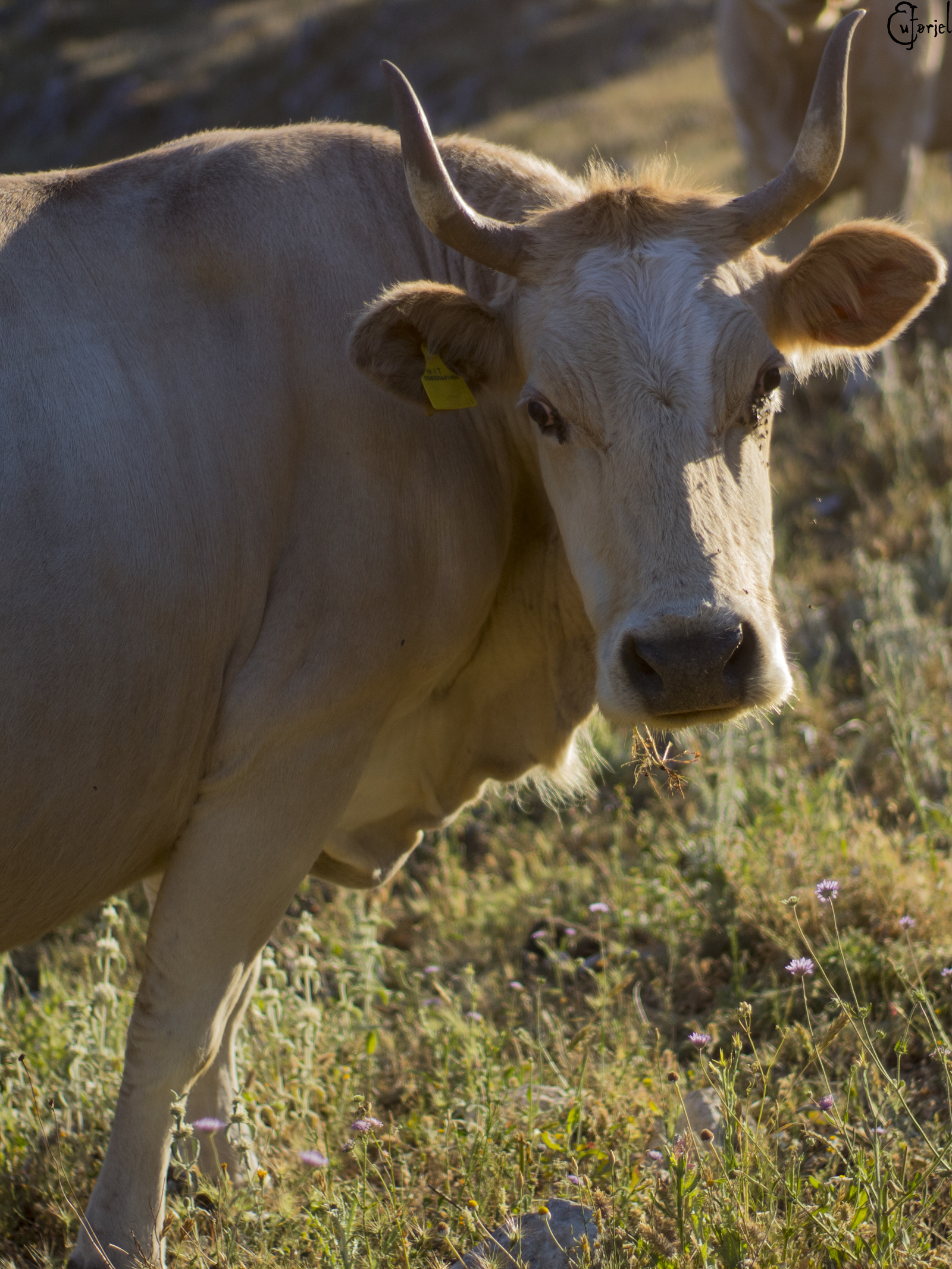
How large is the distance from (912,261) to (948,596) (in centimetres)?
324

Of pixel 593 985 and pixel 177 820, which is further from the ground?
pixel 177 820

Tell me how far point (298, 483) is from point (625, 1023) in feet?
6.86

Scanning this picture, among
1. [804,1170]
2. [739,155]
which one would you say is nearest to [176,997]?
[804,1170]

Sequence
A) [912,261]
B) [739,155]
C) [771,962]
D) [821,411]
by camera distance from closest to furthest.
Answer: [912,261] < [771,962] < [821,411] < [739,155]

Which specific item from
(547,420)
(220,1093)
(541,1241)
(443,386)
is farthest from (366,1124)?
(443,386)

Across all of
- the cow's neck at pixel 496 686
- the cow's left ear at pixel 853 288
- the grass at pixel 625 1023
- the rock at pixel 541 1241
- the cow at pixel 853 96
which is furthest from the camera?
the cow at pixel 853 96

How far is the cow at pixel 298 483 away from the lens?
3115 millimetres

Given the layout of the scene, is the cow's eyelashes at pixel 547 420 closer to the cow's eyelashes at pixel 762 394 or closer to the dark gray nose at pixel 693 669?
the cow's eyelashes at pixel 762 394

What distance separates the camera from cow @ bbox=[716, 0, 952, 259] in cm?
823

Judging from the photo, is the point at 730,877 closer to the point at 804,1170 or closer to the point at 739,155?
the point at 804,1170

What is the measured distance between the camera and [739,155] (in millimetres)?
16719

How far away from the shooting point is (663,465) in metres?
3.17

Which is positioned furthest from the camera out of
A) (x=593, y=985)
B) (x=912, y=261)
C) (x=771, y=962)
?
(x=593, y=985)

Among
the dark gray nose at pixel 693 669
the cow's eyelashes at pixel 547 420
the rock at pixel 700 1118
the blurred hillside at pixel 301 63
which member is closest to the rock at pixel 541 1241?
the rock at pixel 700 1118
